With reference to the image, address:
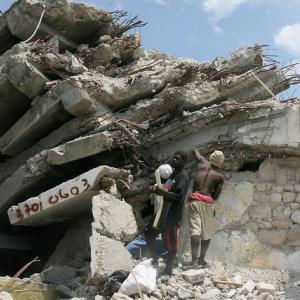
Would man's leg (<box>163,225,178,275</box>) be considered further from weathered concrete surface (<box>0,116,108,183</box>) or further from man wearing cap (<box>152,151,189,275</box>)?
weathered concrete surface (<box>0,116,108,183</box>)

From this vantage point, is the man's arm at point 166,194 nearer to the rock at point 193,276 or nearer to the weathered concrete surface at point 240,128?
the rock at point 193,276

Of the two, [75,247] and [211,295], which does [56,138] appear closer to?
[75,247]

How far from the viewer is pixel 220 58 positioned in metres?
10.1

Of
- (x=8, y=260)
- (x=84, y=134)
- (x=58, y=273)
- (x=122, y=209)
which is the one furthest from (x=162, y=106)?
(x=8, y=260)

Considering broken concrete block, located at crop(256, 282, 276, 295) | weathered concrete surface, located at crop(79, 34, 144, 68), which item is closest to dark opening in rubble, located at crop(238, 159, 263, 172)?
broken concrete block, located at crop(256, 282, 276, 295)

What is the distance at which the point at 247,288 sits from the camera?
20.9 feet

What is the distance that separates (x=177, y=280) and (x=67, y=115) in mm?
3375

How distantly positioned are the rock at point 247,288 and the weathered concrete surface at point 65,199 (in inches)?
92.6

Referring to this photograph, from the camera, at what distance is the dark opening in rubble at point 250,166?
27.8 feet

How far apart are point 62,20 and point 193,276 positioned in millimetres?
5411

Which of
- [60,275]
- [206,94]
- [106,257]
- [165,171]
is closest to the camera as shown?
[106,257]

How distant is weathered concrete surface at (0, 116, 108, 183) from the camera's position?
8.38m

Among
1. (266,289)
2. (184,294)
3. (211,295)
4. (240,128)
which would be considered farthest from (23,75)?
(266,289)

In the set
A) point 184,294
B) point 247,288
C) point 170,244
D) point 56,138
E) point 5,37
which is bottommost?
point 184,294
